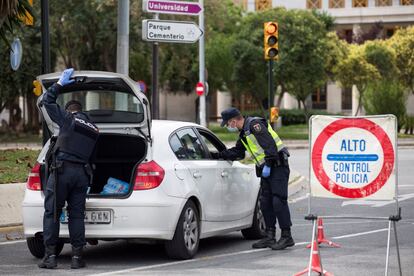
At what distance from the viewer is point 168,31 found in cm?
1847

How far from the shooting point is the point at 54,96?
406 inches

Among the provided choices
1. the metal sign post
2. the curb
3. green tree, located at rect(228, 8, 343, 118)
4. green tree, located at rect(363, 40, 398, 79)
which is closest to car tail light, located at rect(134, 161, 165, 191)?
the curb

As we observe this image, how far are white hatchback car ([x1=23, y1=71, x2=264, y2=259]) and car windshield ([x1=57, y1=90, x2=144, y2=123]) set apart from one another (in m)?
0.01

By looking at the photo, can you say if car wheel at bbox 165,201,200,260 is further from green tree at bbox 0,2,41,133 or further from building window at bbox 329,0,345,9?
building window at bbox 329,0,345,9

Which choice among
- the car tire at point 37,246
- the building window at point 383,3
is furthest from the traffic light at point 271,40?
the building window at point 383,3

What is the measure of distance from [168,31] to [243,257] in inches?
323

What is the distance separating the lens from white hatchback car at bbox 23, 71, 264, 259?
33.8ft

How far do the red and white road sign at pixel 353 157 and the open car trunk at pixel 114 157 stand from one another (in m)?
2.58

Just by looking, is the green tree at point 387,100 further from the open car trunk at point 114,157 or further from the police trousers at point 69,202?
the police trousers at point 69,202

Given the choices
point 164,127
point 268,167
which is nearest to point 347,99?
point 268,167

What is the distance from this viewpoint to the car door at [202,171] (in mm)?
11031

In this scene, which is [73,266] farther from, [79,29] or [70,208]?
[79,29]

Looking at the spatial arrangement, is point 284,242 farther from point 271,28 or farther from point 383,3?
point 383,3

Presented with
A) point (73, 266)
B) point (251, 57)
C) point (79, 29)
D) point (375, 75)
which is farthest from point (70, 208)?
point (375, 75)
